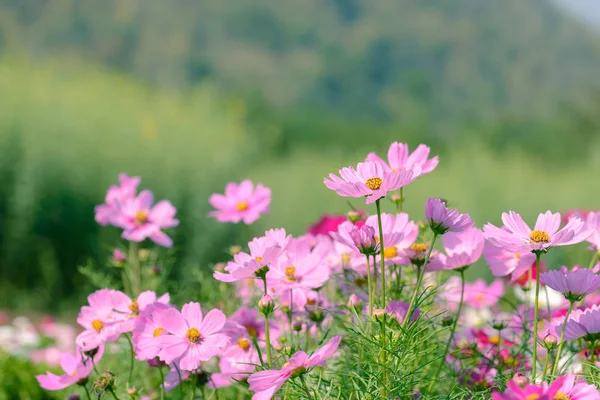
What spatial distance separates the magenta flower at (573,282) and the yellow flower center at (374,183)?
222mm

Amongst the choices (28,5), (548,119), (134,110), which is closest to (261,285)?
(134,110)

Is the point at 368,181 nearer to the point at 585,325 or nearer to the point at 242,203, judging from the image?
the point at 585,325

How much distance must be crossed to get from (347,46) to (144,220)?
42.6 m

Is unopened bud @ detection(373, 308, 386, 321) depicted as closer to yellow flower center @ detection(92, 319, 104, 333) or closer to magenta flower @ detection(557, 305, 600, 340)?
magenta flower @ detection(557, 305, 600, 340)

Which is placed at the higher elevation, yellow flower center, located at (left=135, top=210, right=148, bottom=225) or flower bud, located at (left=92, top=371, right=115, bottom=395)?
yellow flower center, located at (left=135, top=210, right=148, bottom=225)

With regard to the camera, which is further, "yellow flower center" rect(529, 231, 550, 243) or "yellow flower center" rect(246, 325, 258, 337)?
"yellow flower center" rect(246, 325, 258, 337)

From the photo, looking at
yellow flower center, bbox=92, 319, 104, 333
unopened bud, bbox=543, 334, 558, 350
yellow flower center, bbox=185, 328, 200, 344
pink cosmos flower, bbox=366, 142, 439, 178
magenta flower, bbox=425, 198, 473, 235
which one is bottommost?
unopened bud, bbox=543, 334, 558, 350

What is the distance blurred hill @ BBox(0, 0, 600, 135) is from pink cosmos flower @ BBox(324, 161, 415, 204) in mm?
26290

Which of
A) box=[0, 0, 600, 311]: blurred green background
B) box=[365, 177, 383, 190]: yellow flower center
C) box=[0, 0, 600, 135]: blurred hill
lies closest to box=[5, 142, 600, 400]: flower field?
box=[365, 177, 383, 190]: yellow flower center

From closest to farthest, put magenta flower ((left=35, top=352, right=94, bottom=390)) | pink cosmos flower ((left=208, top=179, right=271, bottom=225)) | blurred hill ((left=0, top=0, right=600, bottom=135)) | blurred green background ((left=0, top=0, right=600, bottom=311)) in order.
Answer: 1. magenta flower ((left=35, top=352, right=94, bottom=390))
2. pink cosmos flower ((left=208, top=179, right=271, bottom=225))
3. blurred green background ((left=0, top=0, right=600, bottom=311))
4. blurred hill ((left=0, top=0, right=600, bottom=135))

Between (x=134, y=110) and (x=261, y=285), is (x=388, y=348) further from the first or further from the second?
(x=134, y=110)

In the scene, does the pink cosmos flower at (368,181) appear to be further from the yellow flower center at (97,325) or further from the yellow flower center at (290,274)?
the yellow flower center at (97,325)

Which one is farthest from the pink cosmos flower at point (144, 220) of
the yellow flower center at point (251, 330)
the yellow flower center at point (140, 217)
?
the yellow flower center at point (251, 330)

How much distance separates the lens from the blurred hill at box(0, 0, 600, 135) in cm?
3334
